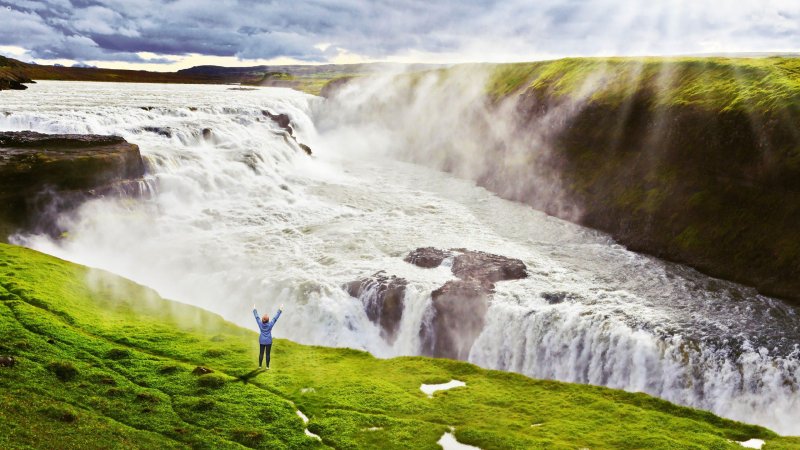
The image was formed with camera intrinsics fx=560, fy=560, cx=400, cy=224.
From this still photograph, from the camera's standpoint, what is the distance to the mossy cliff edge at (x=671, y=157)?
1553 inches

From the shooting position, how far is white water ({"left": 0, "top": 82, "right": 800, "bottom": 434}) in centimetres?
2923

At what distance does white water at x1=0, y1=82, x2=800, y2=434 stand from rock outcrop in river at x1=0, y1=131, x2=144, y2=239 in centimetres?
145

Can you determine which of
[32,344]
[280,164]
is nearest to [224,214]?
[280,164]

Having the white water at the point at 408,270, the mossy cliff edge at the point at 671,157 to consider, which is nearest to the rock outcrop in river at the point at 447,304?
the white water at the point at 408,270

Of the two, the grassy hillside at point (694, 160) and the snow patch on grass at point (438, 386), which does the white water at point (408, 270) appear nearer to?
the grassy hillside at point (694, 160)

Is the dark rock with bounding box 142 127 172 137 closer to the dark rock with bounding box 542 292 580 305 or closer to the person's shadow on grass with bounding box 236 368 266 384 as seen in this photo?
the dark rock with bounding box 542 292 580 305

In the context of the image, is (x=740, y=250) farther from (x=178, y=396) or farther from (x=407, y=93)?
(x=407, y=93)

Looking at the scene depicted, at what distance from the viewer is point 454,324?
3397 centimetres

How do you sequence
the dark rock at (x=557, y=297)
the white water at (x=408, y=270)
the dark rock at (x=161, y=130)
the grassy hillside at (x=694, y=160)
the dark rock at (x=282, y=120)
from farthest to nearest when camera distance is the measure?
the dark rock at (x=282, y=120)
the dark rock at (x=161, y=130)
the grassy hillside at (x=694, y=160)
the dark rock at (x=557, y=297)
the white water at (x=408, y=270)

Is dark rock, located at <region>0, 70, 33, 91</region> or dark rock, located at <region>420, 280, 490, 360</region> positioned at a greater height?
dark rock, located at <region>0, 70, 33, 91</region>

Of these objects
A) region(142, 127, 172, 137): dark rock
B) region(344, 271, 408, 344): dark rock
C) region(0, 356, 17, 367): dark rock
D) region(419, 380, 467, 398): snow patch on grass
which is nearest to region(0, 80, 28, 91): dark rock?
region(142, 127, 172, 137): dark rock

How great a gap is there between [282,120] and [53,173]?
50191 millimetres

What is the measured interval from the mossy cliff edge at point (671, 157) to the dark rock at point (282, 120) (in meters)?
30.9

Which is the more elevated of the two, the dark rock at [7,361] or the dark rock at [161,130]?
the dark rock at [161,130]
